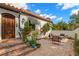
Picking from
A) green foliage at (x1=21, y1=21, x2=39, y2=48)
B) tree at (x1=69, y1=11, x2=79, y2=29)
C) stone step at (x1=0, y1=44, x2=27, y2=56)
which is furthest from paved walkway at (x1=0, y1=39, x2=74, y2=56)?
tree at (x1=69, y1=11, x2=79, y2=29)

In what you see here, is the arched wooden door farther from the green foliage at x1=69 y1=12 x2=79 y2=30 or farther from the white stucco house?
the green foliage at x1=69 y1=12 x2=79 y2=30

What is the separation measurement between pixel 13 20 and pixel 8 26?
0.57 ft

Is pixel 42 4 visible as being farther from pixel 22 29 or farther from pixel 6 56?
pixel 6 56

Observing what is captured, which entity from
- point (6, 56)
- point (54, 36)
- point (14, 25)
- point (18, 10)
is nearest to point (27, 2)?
point (18, 10)

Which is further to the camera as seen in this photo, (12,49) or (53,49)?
(53,49)

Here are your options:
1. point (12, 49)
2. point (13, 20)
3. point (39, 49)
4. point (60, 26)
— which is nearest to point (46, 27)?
point (60, 26)

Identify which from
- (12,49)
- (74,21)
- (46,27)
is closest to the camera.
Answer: (12,49)

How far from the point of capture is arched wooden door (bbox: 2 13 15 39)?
15.7 ft

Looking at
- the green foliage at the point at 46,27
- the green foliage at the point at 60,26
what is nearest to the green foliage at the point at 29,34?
the green foliage at the point at 46,27

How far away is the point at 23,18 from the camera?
4.88m

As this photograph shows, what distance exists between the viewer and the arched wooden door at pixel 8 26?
4.79 meters

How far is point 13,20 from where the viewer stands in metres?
4.86

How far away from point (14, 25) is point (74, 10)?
1376 millimetres

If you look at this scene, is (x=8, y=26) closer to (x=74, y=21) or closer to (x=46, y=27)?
(x=46, y=27)
